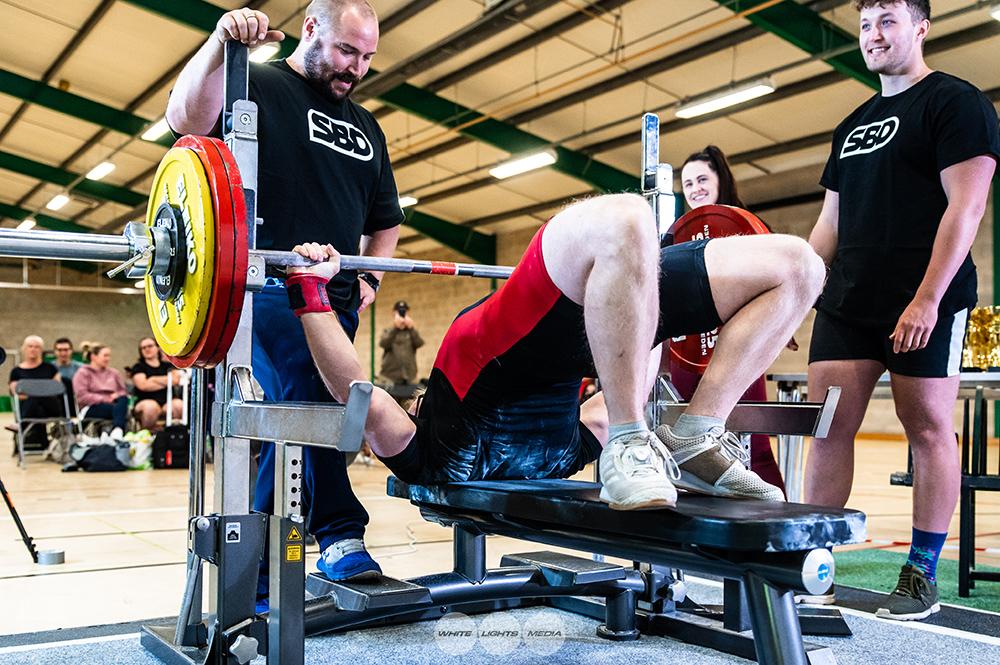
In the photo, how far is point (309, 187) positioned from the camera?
216 centimetres

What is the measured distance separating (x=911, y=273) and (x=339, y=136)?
1.45m

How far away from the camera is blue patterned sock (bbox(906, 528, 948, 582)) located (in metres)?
2.29

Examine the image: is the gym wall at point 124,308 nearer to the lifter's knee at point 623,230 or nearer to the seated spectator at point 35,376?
the seated spectator at point 35,376

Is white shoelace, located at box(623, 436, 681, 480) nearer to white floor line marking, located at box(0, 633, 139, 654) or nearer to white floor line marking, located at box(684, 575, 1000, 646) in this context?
white floor line marking, located at box(684, 575, 1000, 646)

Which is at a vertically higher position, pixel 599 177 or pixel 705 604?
pixel 599 177

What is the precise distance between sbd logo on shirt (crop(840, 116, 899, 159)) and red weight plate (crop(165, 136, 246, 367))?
1.64 metres

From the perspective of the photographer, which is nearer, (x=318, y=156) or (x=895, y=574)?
(x=318, y=156)

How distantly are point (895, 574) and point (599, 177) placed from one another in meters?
8.73

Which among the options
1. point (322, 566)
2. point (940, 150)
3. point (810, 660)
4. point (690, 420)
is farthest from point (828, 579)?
point (940, 150)

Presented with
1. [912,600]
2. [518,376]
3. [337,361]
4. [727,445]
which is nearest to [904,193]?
[912,600]

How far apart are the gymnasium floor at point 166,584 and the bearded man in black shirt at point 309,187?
292 mm

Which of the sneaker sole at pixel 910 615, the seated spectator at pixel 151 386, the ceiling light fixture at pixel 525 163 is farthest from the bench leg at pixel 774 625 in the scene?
the ceiling light fixture at pixel 525 163

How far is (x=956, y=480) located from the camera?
230 cm

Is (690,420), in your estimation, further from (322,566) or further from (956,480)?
(956,480)
